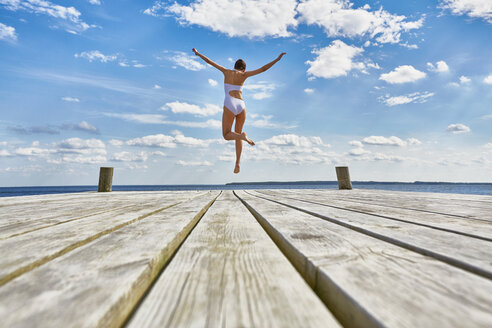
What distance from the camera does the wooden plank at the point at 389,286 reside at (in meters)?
0.44

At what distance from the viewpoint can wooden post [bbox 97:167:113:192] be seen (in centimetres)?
708

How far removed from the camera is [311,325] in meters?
0.43

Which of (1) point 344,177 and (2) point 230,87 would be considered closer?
(2) point 230,87

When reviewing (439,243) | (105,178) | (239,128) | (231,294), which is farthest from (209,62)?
(231,294)

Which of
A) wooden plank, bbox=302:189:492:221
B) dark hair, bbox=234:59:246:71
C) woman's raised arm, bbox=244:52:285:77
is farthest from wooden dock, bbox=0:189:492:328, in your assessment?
dark hair, bbox=234:59:246:71

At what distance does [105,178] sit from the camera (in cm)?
711

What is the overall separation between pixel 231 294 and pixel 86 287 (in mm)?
333

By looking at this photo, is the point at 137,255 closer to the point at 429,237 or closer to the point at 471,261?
the point at 471,261

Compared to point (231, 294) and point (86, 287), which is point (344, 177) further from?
point (86, 287)

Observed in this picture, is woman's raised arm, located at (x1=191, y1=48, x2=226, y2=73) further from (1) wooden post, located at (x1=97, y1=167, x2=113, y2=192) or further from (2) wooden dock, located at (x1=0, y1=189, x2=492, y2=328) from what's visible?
(2) wooden dock, located at (x1=0, y1=189, x2=492, y2=328)

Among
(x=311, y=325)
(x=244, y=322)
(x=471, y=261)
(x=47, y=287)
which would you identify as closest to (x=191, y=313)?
(x=244, y=322)

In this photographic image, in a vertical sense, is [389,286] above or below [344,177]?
below

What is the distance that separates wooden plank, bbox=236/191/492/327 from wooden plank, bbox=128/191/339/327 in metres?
0.06

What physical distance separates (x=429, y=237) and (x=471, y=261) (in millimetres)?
310
